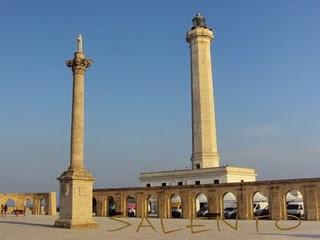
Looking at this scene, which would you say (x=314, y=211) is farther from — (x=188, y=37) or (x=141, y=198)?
(x=188, y=37)

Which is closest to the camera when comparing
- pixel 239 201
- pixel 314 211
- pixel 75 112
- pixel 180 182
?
pixel 75 112

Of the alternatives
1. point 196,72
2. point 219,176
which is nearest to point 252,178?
point 219,176

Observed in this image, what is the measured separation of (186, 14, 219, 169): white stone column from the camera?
167 ft

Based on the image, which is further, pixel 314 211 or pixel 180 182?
pixel 180 182

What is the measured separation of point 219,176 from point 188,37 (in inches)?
680

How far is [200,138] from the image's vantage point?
168ft

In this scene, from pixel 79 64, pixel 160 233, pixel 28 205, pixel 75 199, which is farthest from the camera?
pixel 28 205

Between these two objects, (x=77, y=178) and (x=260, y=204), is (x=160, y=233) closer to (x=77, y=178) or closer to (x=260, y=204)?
(x=77, y=178)

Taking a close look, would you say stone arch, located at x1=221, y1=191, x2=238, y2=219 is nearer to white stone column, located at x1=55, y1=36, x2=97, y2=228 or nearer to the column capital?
white stone column, located at x1=55, y1=36, x2=97, y2=228

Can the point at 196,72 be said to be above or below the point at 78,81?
above

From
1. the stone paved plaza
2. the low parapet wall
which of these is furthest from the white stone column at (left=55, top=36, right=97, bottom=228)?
the low parapet wall

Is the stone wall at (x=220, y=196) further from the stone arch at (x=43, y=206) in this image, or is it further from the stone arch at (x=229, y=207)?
the stone arch at (x=43, y=206)

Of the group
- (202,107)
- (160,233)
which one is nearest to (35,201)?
(202,107)

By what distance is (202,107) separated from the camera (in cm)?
5134
